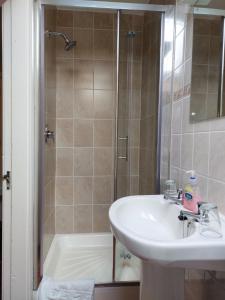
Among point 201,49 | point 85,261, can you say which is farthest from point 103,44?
point 85,261

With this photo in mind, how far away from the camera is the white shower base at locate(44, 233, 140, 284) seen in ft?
4.96

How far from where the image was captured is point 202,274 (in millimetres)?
956

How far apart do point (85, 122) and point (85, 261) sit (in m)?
1.30

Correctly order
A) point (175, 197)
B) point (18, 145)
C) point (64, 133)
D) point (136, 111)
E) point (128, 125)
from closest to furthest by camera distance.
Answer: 1. point (175, 197)
2. point (18, 145)
3. point (128, 125)
4. point (136, 111)
5. point (64, 133)

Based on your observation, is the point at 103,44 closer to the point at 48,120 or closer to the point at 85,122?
the point at 85,122

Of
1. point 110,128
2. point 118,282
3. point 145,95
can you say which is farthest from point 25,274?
point 145,95

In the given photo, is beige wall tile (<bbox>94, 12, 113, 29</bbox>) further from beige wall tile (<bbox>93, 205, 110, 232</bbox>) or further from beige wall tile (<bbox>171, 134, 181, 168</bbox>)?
beige wall tile (<bbox>93, 205, 110, 232</bbox>)

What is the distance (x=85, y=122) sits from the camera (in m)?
2.19

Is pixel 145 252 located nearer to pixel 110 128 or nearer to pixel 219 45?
pixel 219 45

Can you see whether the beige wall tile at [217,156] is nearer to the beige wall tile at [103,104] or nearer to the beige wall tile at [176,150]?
the beige wall tile at [176,150]

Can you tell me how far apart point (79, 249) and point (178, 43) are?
1.90 m

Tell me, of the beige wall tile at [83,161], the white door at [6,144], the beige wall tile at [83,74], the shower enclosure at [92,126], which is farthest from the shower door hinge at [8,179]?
the beige wall tile at [83,74]

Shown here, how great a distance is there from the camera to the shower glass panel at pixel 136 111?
5.16ft

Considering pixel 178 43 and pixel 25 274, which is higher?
pixel 178 43
